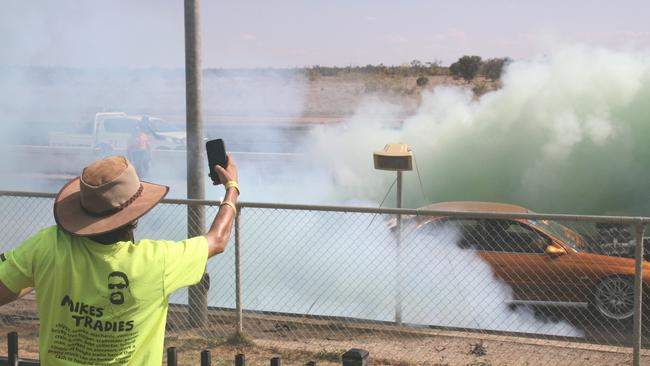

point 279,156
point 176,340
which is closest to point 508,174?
point 176,340

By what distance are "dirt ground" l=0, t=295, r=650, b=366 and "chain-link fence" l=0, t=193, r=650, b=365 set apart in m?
0.02

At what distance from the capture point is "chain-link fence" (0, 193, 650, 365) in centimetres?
688

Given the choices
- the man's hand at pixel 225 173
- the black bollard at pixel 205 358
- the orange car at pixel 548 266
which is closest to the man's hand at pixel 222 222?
the man's hand at pixel 225 173

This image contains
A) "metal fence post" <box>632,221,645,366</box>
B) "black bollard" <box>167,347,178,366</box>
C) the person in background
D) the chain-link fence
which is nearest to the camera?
"black bollard" <box>167,347,178,366</box>

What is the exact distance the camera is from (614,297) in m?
7.92

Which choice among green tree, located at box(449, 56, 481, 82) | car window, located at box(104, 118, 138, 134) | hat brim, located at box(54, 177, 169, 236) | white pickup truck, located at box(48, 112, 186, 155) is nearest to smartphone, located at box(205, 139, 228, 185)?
hat brim, located at box(54, 177, 169, 236)

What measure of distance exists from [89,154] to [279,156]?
4.99 meters

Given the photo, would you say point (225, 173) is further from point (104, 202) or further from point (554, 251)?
point (554, 251)

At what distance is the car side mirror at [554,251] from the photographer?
26.7 ft

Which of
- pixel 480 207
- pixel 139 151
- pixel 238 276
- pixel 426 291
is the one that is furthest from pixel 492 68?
pixel 238 276

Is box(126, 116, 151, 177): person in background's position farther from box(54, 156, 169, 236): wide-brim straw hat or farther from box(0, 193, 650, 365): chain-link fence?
box(54, 156, 169, 236): wide-brim straw hat

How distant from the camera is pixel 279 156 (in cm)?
2109

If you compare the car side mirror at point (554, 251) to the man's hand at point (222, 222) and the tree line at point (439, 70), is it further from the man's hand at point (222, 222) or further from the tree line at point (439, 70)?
the tree line at point (439, 70)

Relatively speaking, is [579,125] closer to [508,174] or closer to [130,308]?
[508,174]
